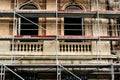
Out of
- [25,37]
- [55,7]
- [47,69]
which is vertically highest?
[55,7]

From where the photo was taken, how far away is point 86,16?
2302cm

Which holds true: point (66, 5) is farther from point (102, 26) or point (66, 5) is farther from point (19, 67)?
point (19, 67)

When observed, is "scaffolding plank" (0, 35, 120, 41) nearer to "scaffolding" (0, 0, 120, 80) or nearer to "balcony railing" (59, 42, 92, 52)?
"scaffolding" (0, 0, 120, 80)

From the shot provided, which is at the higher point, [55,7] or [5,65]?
[55,7]

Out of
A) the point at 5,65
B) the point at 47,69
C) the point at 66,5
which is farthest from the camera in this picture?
the point at 66,5

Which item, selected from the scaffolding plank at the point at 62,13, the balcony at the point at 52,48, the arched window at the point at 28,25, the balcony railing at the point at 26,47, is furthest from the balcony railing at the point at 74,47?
the arched window at the point at 28,25

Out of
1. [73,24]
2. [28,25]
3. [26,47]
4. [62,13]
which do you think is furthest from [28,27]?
[62,13]

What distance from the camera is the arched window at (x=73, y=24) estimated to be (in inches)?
958

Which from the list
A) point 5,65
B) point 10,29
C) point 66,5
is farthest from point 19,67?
point 66,5

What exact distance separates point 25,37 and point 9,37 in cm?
76

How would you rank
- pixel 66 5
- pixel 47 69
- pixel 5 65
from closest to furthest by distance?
pixel 5 65 < pixel 47 69 < pixel 66 5

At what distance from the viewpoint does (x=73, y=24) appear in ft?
79.8

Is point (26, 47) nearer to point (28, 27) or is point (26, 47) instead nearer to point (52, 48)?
point (52, 48)

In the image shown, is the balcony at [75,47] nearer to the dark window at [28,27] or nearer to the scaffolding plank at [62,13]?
the scaffolding plank at [62,13]
